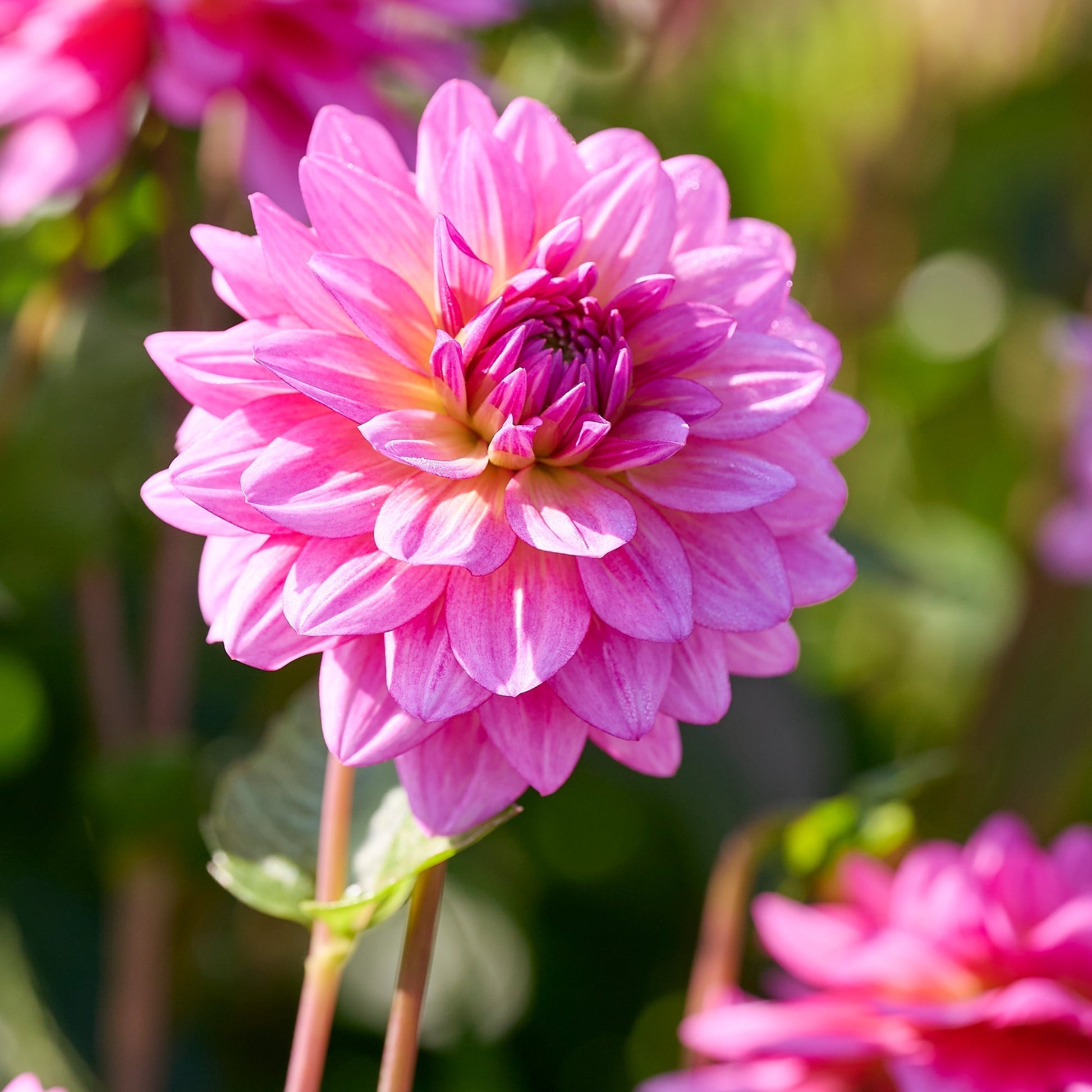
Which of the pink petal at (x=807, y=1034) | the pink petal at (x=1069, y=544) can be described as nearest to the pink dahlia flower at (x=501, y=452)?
the pink petal at (x=807, y=1034)

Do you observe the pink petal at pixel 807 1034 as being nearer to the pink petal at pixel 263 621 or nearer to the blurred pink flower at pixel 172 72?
the pink petal at pixel 263 621

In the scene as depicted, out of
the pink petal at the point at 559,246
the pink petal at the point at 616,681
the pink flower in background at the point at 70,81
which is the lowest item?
the pink petal at the point at 616,681

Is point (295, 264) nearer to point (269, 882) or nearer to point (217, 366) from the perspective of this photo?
point (217, 366)

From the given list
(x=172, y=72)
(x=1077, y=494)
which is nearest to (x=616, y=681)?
(x=172, y=72)

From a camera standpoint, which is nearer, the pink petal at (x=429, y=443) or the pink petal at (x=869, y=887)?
the pink petal at (x=429, y=443)

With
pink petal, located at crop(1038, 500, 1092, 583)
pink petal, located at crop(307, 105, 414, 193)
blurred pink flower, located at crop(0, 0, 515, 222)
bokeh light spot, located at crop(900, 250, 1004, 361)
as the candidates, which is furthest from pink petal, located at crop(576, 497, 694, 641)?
bokeh light spot, located at crop(900, 250, 1004, 361)

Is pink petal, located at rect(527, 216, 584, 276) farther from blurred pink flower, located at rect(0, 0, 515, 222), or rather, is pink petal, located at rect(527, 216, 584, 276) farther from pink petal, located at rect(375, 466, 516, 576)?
blurred pink flower, located at rect(0, 0, 515, 222)

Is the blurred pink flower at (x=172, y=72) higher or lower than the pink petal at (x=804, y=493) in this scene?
higher
